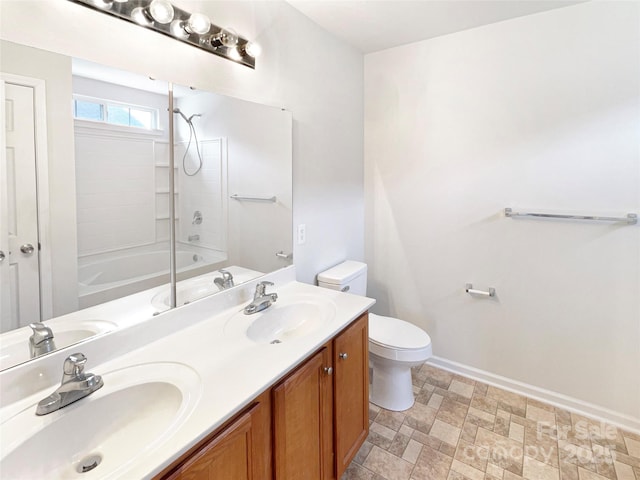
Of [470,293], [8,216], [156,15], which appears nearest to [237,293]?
[8,216]

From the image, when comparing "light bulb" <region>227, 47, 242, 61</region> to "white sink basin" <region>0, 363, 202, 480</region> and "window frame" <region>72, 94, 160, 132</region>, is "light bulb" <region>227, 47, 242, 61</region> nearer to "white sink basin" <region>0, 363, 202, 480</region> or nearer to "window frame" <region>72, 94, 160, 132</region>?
"window frame" <region>72, 94, 160, 132</region>

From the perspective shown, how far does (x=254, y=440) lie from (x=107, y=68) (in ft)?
4.13

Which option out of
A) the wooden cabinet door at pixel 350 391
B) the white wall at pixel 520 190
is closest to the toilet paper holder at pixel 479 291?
the white wall at pixel 520 190

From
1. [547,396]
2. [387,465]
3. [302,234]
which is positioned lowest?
[387,465]

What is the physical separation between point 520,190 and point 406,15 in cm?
128

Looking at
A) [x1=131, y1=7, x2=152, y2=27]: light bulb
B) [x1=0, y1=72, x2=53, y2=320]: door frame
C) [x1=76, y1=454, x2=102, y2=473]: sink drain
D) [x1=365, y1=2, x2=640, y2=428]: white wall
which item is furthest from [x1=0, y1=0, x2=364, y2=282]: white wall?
[x1=76, y1=454, x2=102, y2=473]: sink drain

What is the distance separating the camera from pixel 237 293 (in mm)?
1646

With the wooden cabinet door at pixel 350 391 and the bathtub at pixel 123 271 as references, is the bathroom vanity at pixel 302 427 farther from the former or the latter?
the bathtub at pixel 123 271

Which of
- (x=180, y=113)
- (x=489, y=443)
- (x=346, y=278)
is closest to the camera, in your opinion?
(x=180, y=113)

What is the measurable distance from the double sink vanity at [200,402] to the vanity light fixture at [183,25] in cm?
105

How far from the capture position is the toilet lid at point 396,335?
6.64ft

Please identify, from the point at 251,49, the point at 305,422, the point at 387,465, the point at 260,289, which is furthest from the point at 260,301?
the point at 251,49

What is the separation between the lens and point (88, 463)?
0.88 m

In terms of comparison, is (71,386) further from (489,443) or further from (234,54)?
(489,443)
